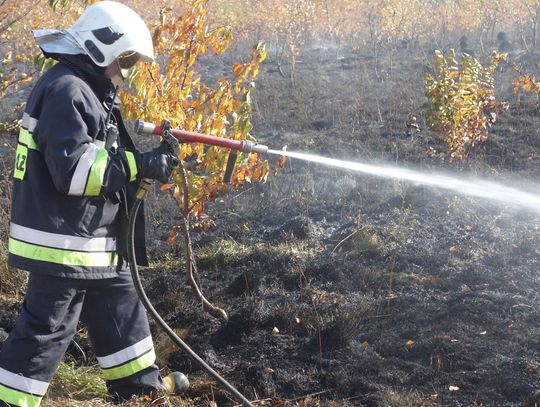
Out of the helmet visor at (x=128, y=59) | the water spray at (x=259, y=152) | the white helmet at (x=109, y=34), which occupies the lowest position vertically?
the water spray at (x=259, y=152)

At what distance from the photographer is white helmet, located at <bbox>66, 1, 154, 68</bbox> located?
306 centimetres

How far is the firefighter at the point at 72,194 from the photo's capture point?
2.85 m

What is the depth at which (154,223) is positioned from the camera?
7.10 m

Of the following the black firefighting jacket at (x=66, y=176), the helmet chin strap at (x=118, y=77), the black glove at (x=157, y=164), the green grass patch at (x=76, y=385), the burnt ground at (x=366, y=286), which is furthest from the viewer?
the burnt ground at (x=366, y=286)

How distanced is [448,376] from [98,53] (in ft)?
7.53

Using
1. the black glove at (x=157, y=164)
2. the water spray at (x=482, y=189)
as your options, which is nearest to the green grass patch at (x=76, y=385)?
the black glove at (x=157, y=164)

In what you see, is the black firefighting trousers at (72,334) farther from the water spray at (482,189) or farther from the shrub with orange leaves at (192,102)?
the water spray at (482,189)

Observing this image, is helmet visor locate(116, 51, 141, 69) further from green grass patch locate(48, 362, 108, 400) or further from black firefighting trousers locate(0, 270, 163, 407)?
green grass patch locate(48, 362, 108, 400)

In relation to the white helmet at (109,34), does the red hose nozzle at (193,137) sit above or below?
below

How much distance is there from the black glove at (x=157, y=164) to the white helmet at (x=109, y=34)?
417 millimetres

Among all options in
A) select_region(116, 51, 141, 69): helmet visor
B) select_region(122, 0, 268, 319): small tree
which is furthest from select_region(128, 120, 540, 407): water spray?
select_region(122, 0, 268, 319): small tree

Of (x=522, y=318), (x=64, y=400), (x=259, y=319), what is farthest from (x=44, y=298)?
(x=522, y=318)

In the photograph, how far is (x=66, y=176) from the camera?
2801 mm

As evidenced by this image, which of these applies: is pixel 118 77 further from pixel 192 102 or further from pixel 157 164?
pixel 192 102
